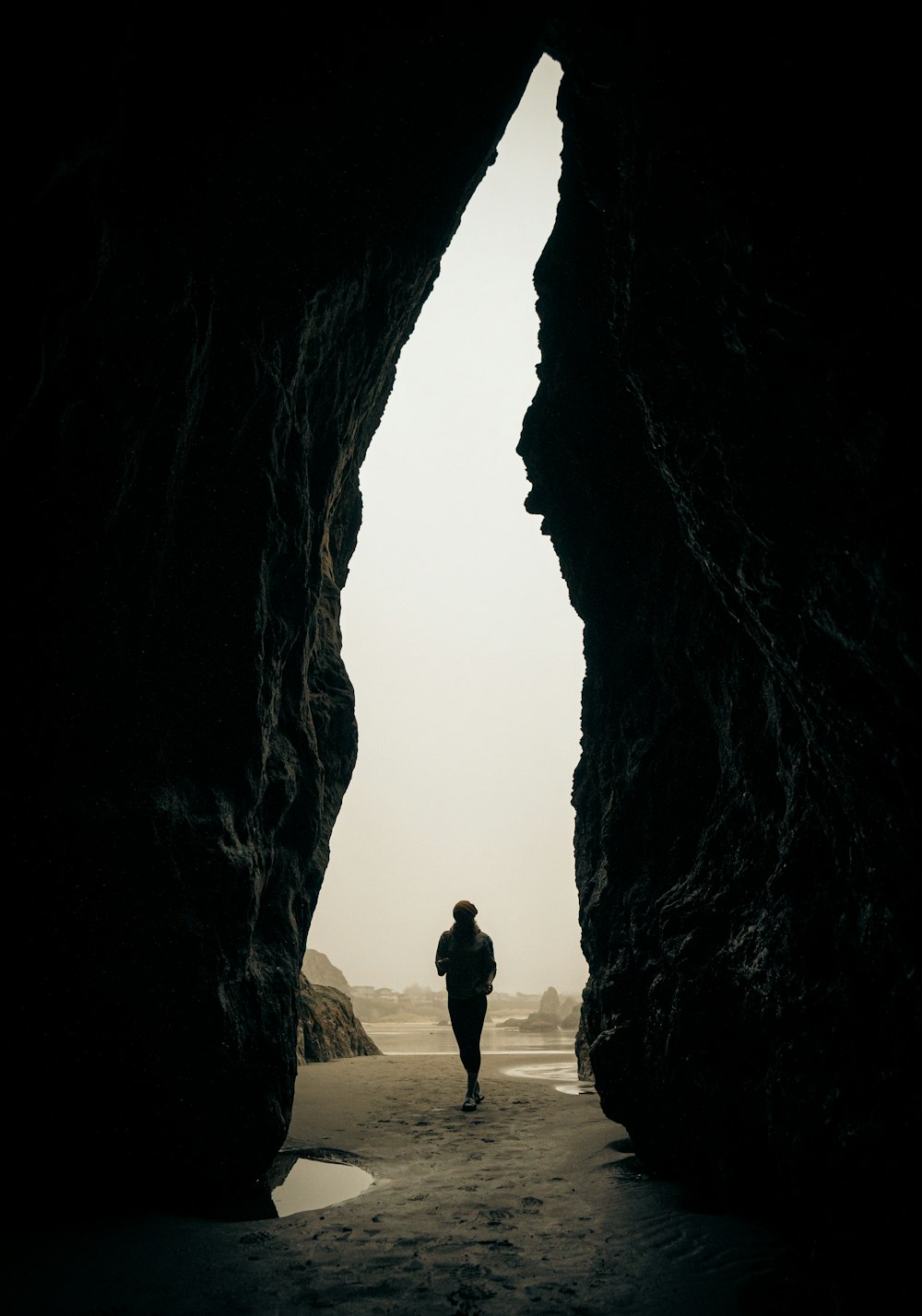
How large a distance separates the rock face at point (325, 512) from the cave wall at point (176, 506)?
0.10ft

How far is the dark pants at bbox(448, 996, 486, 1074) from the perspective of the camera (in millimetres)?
8453

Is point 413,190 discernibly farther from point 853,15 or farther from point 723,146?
point 853,15

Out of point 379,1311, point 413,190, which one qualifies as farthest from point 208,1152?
point 413,190

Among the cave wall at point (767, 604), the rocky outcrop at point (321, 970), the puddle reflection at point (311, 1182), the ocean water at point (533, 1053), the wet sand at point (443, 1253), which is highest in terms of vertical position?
the cave wall at point (767, 604)

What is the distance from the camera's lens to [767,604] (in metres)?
4.23

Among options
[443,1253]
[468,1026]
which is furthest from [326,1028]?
[443,1253]

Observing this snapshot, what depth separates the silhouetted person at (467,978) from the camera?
27.8 ft

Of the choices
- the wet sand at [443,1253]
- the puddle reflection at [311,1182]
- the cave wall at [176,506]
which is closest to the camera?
the wet sand at [443,1253]

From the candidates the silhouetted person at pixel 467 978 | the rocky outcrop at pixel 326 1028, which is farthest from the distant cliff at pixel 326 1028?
the silhouetted person at pixel 467 978

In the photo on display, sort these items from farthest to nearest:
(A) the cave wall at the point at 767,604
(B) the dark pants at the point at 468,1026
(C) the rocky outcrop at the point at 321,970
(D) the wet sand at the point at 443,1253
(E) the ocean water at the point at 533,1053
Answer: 1. (C) the rocky outcrop at the point at 321,970
2. (E) the ocean water at the point at 533,1053
3. (B) the dark pants at the point at 468,1026
4. (D) the wet sand at the point at 443,1253
5. (A) the cave wall at the point at 767,604

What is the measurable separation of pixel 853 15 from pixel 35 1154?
24.8 ft

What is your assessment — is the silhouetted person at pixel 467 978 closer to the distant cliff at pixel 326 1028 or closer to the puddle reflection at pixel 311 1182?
the puddle reflection at pixel 311 1182

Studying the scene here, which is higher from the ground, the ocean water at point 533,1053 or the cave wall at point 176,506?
the cave wall at point 176,506

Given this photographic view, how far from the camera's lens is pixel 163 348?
462 centimetres
